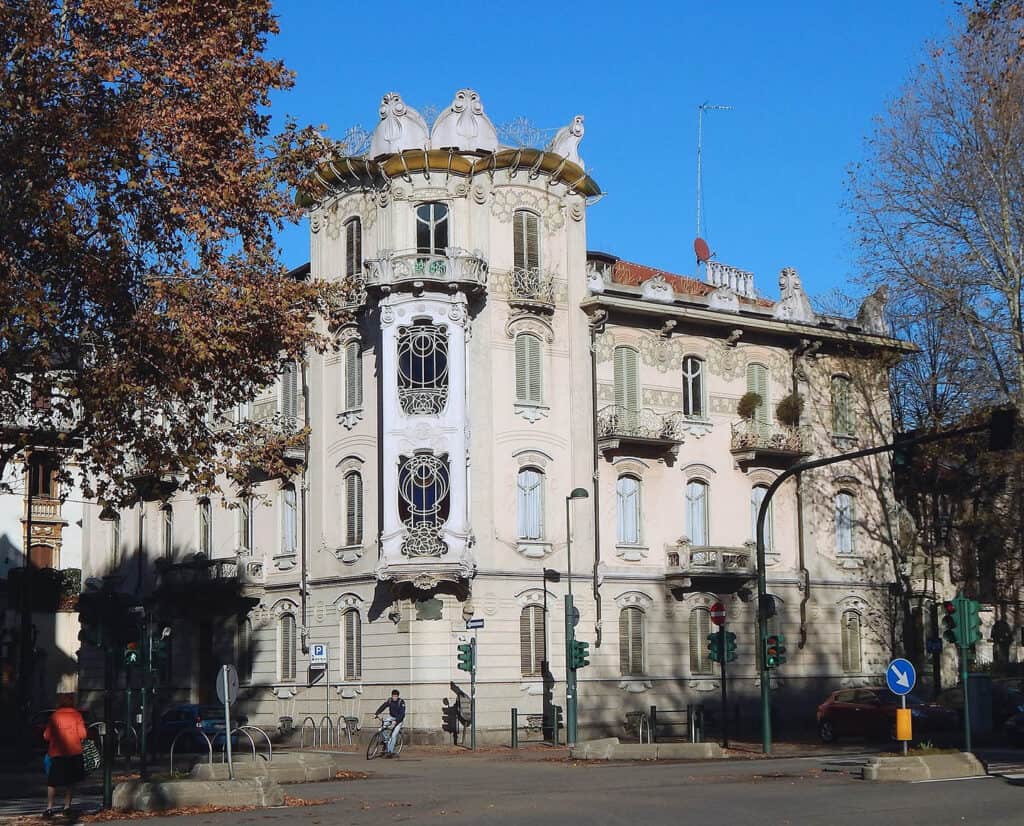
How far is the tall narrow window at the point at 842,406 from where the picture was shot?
159 ft

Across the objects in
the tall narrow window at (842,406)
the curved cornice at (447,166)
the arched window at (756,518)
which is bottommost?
the arched window at (756,518)

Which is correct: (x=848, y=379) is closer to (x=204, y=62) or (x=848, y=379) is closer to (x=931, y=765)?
(x=931, y=765)

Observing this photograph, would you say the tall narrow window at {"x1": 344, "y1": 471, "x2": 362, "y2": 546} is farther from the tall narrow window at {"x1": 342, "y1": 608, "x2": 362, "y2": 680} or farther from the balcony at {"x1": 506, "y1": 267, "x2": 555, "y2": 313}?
the balcony at {"x1": 506, "y1": 267, "x2": 555, "y2": 313}

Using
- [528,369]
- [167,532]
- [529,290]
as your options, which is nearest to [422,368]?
[528,369]

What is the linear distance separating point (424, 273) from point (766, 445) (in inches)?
483

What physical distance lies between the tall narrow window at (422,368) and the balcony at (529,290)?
8.90 feet

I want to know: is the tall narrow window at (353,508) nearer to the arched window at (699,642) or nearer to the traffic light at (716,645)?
the arched window at (699,642)

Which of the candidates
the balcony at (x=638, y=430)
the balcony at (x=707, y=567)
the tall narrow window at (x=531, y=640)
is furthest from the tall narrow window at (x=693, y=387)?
the tall narrow window at (x=531, y=640)

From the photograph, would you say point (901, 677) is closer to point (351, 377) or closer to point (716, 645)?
point (716, 645)

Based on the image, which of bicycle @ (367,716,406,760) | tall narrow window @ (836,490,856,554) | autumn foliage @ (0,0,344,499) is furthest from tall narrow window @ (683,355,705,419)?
autumn foliage @ (0,0,344,499)

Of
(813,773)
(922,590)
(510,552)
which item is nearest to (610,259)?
(510,552)

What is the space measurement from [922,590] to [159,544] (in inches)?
990

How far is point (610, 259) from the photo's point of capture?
48.4m

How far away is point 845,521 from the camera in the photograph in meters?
48.4
